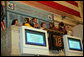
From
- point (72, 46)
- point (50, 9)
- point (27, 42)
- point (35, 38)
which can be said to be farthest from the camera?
point (50, 9)

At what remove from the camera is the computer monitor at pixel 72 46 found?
109 inches

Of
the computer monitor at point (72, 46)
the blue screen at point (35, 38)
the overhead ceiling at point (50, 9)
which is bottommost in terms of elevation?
the computer monitor at point (72, 46)

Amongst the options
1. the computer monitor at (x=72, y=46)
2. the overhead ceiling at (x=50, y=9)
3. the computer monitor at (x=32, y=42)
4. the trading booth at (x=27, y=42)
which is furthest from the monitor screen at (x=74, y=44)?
the overhead ceiling at (x=50, y=9)

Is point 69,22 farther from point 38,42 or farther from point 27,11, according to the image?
point 38,42

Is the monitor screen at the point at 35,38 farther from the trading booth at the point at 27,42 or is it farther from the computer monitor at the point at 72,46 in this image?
the computer monitor at the point at 72,46

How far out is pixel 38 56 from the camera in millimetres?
2211

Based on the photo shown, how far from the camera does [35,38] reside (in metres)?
2.29

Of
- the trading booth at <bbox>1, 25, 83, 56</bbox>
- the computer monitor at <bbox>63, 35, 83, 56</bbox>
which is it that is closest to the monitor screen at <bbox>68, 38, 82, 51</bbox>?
the computer monitor at <bbox>63, 35, 83, 56</bbox>

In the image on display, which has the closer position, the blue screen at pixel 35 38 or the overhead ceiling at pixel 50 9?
the blue screen at pixel 35 38

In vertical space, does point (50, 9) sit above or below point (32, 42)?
above

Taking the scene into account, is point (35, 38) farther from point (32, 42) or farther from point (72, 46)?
point (72, 46)

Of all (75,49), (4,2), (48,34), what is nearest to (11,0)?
(4,2)

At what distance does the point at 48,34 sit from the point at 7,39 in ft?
2.63

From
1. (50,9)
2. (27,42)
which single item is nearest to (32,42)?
(27,42)
